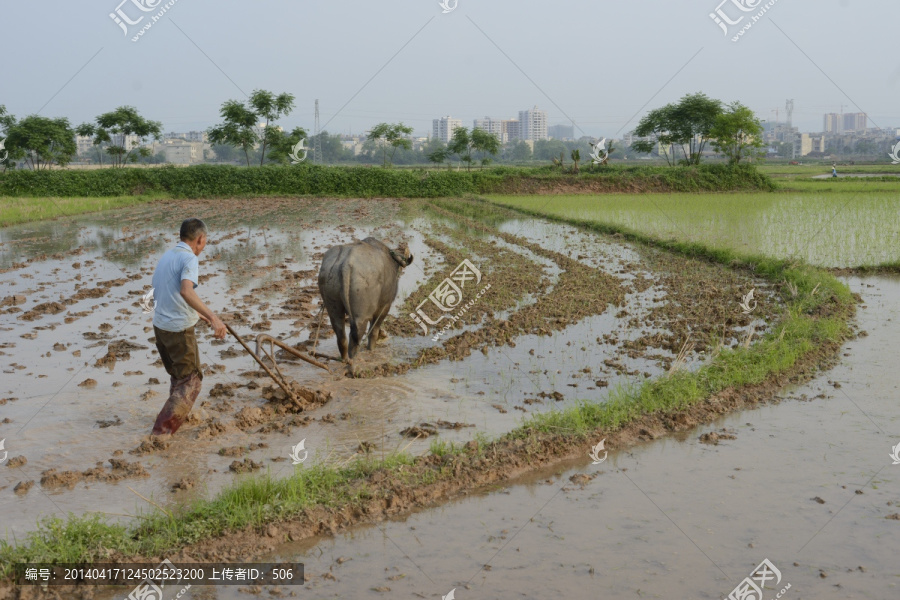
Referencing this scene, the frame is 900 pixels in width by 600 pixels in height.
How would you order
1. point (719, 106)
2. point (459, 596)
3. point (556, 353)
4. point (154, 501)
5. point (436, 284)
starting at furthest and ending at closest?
point (719, 106) → point (436, 284) → point (556, 353) → point (154, 501) → point (459, 596)


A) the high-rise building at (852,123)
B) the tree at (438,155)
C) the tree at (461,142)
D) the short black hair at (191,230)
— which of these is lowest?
the short black hair at (191,230)

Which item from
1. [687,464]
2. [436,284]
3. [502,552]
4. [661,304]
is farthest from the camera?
[436,284]

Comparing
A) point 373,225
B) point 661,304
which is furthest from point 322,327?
point 373,225

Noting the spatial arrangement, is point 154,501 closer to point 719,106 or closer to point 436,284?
point 436,284

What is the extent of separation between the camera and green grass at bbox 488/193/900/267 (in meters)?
13.6

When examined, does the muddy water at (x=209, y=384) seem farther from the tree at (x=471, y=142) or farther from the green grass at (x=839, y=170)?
the green grass at (x=839, y=170)

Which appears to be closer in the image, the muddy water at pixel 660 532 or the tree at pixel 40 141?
the muddy water at pixel 660 532

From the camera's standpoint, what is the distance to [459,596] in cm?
336

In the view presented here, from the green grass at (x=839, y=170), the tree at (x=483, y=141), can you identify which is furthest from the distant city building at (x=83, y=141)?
the green grass at (x=839, y=170)

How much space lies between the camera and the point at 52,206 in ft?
79.6

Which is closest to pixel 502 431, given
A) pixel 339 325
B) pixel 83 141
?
pixel 339 325

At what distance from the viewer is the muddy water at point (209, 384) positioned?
4.67 meters

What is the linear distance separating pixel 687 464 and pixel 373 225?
15.4 m

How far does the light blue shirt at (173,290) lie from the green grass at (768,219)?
10342 mm
